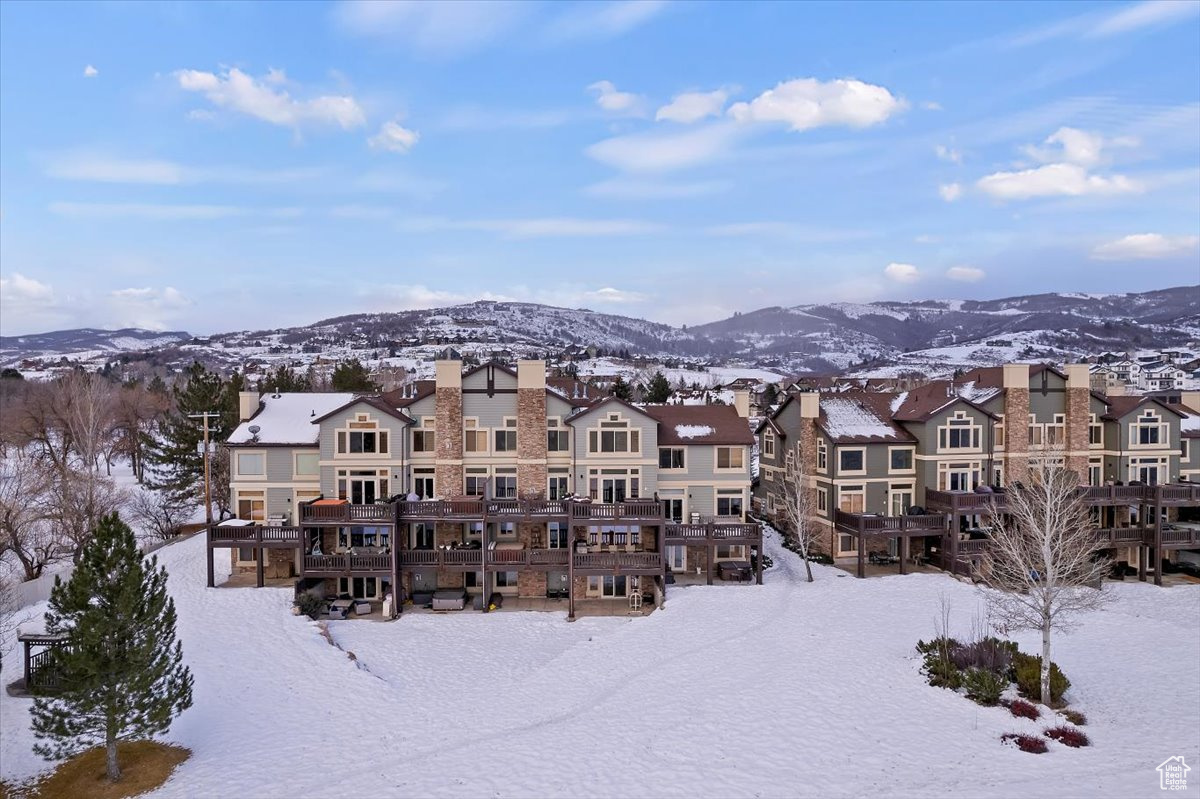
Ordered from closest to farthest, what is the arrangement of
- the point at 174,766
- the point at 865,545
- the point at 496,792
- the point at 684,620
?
the point at 496,792, the point at 174,766, the point at 684,620, the point at 865,545

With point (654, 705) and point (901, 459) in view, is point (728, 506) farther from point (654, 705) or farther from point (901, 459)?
point (654, 705)

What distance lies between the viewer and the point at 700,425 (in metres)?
35.5

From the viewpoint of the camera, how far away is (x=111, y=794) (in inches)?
613

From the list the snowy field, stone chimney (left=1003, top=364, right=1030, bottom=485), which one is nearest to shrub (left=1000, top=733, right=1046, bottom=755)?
the snowy field

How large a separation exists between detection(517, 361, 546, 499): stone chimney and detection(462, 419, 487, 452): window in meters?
1.86

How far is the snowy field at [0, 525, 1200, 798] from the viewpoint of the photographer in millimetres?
15992

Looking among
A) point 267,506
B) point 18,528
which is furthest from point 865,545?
point 18,528

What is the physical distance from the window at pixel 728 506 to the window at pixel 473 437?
12.6 meters

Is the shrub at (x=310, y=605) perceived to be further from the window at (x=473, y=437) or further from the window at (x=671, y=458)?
the window at (x=671, y=458)

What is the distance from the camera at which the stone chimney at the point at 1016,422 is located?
36.8 m

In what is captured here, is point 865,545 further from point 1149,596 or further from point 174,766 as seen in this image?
point 174,766

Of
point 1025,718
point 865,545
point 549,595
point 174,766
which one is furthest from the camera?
point 865,545

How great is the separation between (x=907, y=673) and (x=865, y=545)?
1396cm

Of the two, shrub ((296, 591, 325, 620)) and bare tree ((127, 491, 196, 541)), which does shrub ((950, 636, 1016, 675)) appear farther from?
bare tree ((127, 491, 196, 541))
